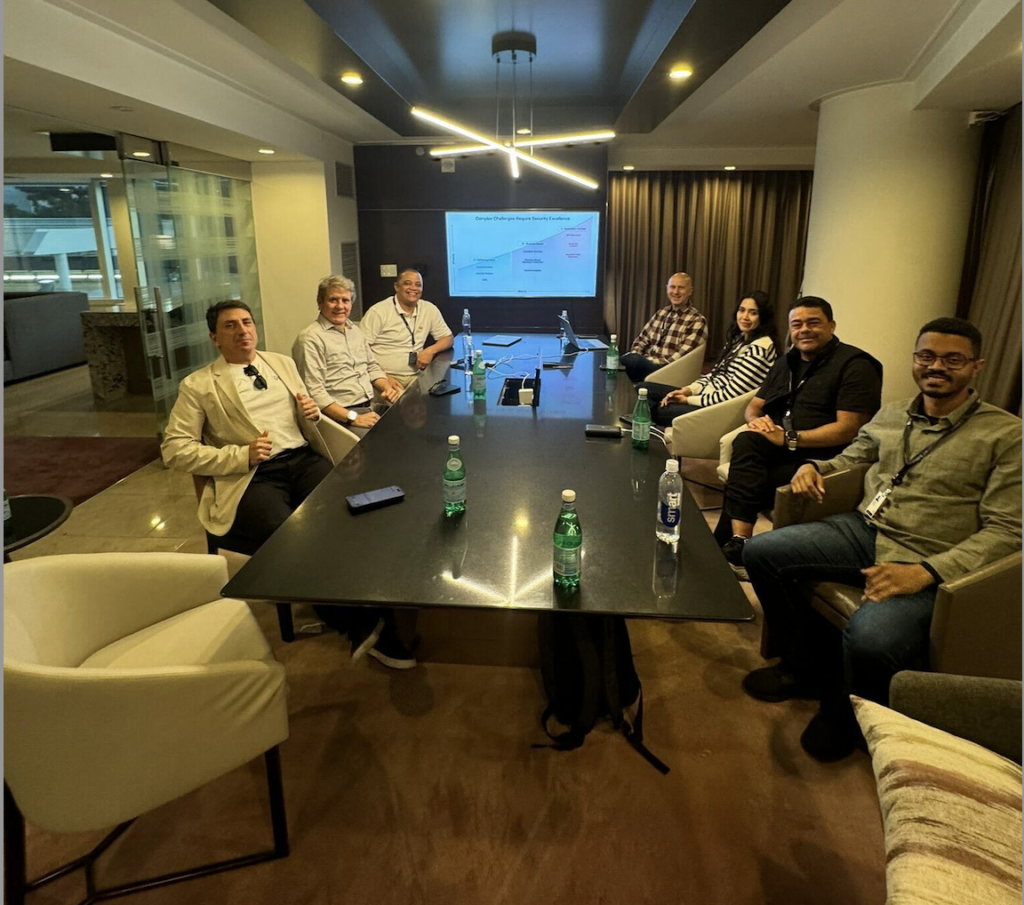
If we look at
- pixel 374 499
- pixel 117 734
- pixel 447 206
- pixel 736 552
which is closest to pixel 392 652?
pixel 374 499

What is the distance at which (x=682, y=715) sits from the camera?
216 centimetres

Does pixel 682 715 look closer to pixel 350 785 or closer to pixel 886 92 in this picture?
pixel 350 785

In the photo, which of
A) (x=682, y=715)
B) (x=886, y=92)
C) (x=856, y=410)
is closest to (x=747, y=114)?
(x=886, y=92)

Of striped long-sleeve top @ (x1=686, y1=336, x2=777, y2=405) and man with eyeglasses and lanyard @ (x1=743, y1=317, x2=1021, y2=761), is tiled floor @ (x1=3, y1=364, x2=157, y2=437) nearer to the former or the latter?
striped long-sleeve top @ (x1=686, y1=336, x2=777, y2=405)

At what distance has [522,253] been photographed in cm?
652

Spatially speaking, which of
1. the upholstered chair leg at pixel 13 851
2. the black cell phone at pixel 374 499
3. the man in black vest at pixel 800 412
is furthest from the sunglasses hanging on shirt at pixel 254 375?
the man in black vest at pixel 800 412

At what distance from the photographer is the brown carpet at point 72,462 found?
4.09 meters

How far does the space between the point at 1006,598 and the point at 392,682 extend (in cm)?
183

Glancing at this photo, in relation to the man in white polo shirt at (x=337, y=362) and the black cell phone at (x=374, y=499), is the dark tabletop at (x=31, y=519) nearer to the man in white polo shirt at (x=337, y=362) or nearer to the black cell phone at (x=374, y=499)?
the black cell phone at (x=374, y=499)

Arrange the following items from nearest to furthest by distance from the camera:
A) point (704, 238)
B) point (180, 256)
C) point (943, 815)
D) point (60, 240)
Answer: point (943, 815) < point (180, 256) < point (704, 238) < point (60, 240)

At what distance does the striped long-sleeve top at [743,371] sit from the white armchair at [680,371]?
30.5 inches

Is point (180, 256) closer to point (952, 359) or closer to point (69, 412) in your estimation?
point (69, 412)

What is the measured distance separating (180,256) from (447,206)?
100 inches

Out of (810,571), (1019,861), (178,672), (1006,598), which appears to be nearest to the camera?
(1019,861)
